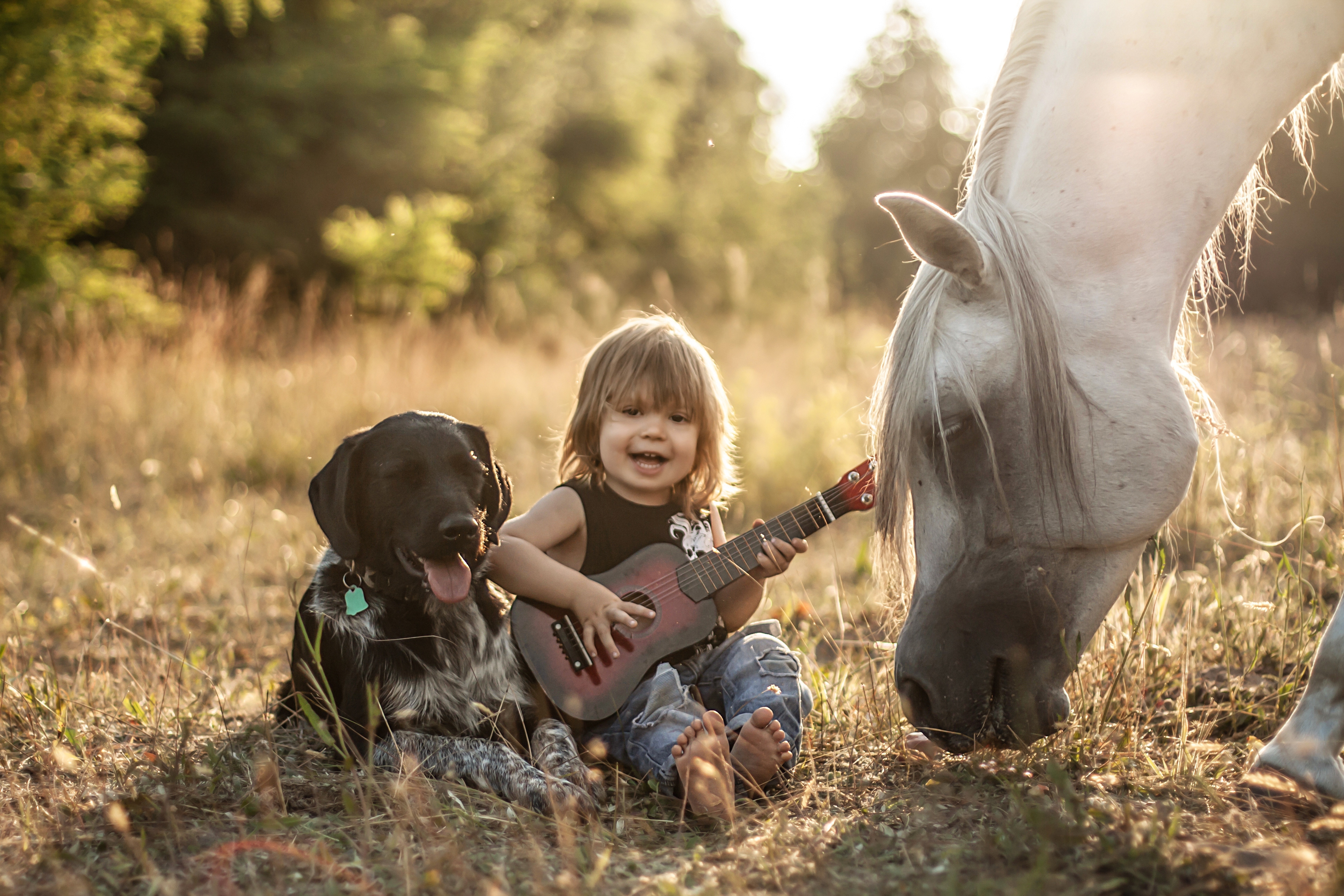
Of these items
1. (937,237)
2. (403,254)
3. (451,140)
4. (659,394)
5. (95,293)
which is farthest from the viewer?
(451,140)

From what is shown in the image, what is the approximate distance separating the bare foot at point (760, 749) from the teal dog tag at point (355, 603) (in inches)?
37.6

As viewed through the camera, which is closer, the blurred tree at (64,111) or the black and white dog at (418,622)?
the black and white dog at (418,622)

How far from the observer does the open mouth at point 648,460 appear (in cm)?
249

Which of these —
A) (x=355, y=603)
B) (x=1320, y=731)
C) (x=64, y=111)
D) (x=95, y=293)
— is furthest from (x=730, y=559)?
(x=95, y=293)

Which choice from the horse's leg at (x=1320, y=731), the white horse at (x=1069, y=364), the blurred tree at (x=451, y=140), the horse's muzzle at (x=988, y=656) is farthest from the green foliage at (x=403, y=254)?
the horse's leg at (x=1320, y=731)

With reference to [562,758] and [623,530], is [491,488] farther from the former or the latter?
[562,758]

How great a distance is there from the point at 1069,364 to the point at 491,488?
140 cm

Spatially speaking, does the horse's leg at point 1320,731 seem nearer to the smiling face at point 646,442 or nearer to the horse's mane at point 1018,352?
the horse's mane at point 1018,352

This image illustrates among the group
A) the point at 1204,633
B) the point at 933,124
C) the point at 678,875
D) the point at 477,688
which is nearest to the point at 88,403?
the point at 477,688

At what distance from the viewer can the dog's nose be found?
206 cm

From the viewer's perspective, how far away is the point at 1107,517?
5.99 feet

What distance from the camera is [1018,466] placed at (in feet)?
6.00

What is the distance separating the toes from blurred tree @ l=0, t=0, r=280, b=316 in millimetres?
7504

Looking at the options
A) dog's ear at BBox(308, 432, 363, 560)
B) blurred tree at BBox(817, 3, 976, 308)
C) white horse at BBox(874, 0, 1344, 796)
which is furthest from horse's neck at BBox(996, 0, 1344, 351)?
blurred tree at BBox(817, 3, 976, 308)
